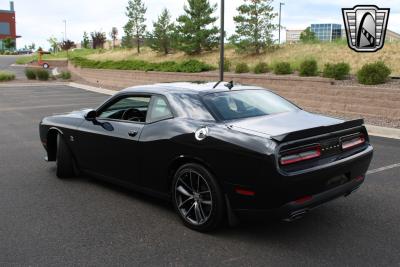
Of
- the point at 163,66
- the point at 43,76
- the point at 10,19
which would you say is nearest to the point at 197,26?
the point at 163,66

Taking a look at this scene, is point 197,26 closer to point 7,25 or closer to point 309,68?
point 309,68

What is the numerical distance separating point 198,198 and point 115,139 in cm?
150

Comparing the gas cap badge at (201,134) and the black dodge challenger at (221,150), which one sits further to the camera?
the gas cap badge at (201,134)

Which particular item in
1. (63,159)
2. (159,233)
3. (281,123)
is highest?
(281,123)

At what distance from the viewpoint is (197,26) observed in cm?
2744

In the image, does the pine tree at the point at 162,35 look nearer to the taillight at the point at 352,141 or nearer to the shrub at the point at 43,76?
the shrub at the point at 43,76

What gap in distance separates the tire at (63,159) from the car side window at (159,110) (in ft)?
6.17

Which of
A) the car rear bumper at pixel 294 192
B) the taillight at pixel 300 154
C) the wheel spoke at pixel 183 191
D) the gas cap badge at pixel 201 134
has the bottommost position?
the wheel spoke at pixel 183 191

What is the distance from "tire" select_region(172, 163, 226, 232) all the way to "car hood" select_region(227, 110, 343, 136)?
1.91ft

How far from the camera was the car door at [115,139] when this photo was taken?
530 cm

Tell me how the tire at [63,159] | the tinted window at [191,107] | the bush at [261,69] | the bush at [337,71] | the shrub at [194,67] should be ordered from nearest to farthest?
the tinted window at [191,107]
the tire at [63,159]
the bush at [337,71]
the bush at [261,69]
the shrub at [194,67]

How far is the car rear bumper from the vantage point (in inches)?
154

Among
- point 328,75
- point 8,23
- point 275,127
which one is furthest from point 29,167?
point 8,23

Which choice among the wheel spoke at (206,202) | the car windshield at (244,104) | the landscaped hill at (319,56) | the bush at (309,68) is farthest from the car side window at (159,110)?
the landscaped hill at (319,56)
